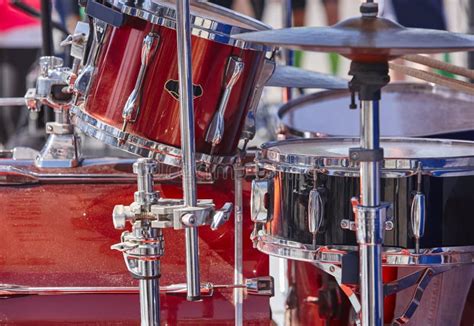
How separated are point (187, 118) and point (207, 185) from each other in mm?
505

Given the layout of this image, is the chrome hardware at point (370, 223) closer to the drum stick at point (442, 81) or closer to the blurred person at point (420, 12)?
the drum stick at point (442, 81)

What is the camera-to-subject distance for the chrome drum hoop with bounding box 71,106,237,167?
2.18 meters

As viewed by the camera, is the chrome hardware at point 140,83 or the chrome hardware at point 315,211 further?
the chrome hardware at point 140,83

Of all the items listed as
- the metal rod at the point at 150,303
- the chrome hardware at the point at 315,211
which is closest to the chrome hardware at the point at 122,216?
the metal rod at the point at 150,303

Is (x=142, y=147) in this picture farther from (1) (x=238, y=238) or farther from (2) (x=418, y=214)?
(2) (x=418, y=214)

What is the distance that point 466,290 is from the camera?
215 centimetres

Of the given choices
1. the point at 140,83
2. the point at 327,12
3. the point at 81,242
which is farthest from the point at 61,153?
the point at 327,12

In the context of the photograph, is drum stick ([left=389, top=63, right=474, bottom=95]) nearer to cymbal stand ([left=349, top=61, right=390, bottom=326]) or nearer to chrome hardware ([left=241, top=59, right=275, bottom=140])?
chrome hardware ([left=241, top=59, right=275, bottom=140])

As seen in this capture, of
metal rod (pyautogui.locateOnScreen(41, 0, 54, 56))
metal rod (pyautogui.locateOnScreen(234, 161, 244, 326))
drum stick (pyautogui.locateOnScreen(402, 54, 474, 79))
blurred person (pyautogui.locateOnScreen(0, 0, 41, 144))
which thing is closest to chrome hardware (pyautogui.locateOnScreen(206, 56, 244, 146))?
metal rod (pyautogui.locateOnScreen(234, 161, 244, 326))

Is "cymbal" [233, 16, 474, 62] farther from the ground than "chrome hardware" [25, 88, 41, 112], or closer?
farther from the ground

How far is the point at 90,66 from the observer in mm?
2268

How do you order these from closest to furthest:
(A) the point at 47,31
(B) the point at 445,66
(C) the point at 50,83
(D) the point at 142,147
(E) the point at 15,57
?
1. (D) the point at 142,147
2. (C) the point at 50,83
3. (B) the point at 445,66
4. (A) the point at 47,31
5. (E) the point at 15,57

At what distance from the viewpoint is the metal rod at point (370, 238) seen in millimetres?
1755

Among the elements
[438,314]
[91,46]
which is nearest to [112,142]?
[91,46]
